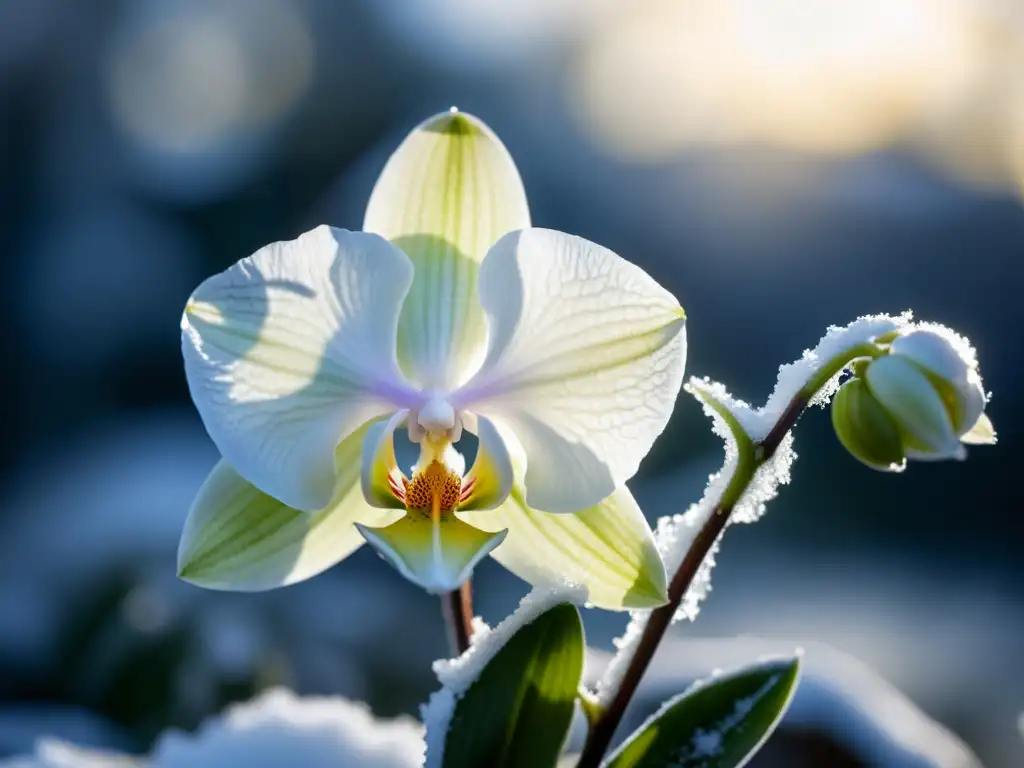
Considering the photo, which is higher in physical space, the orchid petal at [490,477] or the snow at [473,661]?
the orchid petal at [490,477]

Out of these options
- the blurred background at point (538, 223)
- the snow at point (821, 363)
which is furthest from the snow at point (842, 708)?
the blurred background at point (538, 223)

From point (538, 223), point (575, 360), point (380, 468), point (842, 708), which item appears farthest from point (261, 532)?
point (538, 223)

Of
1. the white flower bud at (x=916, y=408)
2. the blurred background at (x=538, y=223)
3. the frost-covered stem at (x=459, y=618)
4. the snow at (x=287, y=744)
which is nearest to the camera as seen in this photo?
the white flower bud at (x=916, y=408)

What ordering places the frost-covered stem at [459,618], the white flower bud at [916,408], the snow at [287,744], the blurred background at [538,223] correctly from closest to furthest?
the white flower bud at [916,408] → the frost-covered stem at [459,618] → the snow at [287,744] → the blurred background at [538,223]

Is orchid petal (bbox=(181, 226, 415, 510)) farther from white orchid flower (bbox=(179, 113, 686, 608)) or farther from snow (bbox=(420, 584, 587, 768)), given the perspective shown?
snow (bbox=(420, 584, 587, 768))

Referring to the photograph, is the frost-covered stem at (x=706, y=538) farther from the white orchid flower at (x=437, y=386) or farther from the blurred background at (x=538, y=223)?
the blurred background at (x=538, y=223)

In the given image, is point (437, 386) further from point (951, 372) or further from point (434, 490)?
point (951, 372)

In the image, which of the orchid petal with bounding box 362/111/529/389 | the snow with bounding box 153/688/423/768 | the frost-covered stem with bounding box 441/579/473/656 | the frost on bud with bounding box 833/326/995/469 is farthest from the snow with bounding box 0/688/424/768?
the frost on bud with bounding box 833/326/995/469
